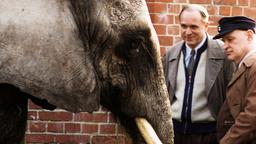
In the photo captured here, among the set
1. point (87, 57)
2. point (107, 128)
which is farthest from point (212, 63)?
point (87, 57)

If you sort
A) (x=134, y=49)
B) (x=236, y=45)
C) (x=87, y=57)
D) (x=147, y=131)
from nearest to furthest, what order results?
(x=87, y=57), (x=134, y=49), (x=147, y=131), (x=236, y=45)

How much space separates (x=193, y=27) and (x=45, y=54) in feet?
8.14

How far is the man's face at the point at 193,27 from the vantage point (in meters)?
4.96

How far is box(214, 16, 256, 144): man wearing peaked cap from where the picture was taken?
13.8 feet

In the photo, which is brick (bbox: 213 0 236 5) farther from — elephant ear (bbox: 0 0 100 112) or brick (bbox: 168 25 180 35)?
elephant ear (bbox: 0 0 100 112)

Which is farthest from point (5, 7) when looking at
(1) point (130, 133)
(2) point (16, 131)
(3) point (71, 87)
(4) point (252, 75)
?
(4) point (252, 75)

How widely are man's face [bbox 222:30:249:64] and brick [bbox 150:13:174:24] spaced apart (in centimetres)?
121

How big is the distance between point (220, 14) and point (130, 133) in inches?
113

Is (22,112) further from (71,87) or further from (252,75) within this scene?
(252,75)

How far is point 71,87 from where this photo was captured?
2.75 meters

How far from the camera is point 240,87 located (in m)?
4.36

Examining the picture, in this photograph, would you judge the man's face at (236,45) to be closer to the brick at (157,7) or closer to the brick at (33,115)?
the brick at (157,7)

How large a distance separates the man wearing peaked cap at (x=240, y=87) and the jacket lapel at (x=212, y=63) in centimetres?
25

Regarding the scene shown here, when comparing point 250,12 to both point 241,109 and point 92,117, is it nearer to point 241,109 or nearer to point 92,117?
point 92,117
